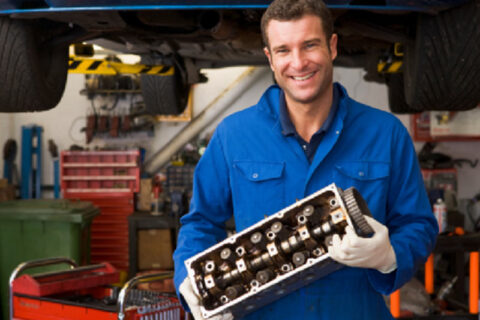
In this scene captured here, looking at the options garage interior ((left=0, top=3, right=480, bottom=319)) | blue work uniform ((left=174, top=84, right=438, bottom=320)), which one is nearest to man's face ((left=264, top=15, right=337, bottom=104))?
blue work uniform ((left=174, top=84, right=438, bottom=320))

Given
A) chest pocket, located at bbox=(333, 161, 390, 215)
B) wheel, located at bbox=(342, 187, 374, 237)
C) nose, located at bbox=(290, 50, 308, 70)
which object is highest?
nose, located at bbox=(290, 50, 308, 70)

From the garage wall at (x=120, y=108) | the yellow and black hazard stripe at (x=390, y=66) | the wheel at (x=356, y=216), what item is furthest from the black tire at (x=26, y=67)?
the garage wall at (x=120, y=108)

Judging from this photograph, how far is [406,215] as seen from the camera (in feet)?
5.15

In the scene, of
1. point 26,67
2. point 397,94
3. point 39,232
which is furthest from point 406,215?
point 39,232

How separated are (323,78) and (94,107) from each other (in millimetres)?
5323

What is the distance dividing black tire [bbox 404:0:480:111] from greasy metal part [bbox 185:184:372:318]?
1.47 m

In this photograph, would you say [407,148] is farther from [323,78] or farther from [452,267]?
[452,267]

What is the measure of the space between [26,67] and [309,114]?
161 cm

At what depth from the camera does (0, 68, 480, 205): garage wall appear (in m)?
6.27

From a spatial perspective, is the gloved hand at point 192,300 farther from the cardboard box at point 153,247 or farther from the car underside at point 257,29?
the cardboard box at point 153,247

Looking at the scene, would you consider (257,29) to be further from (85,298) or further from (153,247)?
(153,247)

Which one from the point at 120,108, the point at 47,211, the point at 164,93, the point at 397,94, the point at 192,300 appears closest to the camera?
the point at 192,300

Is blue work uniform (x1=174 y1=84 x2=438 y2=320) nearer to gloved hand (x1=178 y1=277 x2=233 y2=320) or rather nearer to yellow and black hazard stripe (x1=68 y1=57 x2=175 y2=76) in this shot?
gloved hand (x1=178 y1=277 x2=233 y2=320)

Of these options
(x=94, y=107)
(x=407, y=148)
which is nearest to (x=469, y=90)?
(x=407, y=148)
